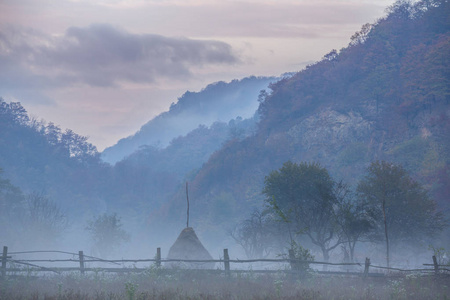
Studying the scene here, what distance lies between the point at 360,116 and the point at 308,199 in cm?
5924

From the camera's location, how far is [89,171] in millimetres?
159375

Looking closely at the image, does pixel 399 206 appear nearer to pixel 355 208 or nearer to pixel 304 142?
pixel 355 208

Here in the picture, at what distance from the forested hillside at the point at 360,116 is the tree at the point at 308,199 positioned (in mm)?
23025

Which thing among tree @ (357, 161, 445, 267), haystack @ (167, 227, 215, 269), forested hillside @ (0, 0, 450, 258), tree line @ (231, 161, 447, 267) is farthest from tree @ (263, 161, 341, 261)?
forested hillside @ (0, 0, 450, 258)

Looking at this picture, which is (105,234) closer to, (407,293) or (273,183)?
(273,183)

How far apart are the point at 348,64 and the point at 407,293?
340ft

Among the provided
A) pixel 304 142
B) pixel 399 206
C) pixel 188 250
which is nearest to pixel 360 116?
pixel 304 142

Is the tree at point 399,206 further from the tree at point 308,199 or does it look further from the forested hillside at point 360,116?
the forested hillside at point 360,116

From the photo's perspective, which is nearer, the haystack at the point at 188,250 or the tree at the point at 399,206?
the haystack at the point at 188,250

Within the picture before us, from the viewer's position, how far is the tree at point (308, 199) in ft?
122

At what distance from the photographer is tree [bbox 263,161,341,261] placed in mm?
37062

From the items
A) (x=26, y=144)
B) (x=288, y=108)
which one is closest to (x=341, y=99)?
(x=288, y=108)

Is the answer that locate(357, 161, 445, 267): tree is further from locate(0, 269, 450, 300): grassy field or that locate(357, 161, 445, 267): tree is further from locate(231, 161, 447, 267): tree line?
locate(0, 269, 450, 300): grassy field

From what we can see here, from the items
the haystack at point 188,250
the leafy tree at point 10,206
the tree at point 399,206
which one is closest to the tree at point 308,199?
the tree at point 399,206
